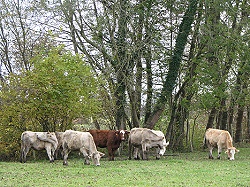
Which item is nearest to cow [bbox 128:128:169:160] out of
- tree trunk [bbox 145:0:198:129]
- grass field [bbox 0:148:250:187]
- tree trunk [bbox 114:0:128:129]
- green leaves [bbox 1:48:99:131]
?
green leaves [bbox 1:48:99:131]

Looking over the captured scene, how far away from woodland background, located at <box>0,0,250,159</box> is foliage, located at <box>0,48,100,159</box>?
56mm

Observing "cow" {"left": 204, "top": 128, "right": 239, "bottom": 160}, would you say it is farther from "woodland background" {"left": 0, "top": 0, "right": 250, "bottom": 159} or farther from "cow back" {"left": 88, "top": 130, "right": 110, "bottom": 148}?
"cow back" {"left": 88, "top": 130, "right": 110, "bottom": 148}

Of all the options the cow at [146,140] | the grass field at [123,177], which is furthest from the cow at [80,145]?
the cow at [146,140]

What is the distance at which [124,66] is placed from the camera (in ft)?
81.7

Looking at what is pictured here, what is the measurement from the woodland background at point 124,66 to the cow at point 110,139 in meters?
1.68

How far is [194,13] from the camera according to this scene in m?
26.0

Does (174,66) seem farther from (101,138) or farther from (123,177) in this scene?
(123,177)

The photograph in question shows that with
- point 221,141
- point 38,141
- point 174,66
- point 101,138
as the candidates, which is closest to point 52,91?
point 38,141

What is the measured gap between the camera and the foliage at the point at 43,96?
2291cm

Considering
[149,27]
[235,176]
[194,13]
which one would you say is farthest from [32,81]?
[235,176]

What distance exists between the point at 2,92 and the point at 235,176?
46.6 feet

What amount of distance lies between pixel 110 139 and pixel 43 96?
173 inches

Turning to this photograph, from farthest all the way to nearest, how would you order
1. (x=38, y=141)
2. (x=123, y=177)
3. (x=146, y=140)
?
1. (x=146, y=140)
2. (x=38, y=141)
3. (x=123, y=177)

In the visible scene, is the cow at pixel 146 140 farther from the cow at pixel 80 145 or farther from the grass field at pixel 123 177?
the grass field at pixel 123 177
